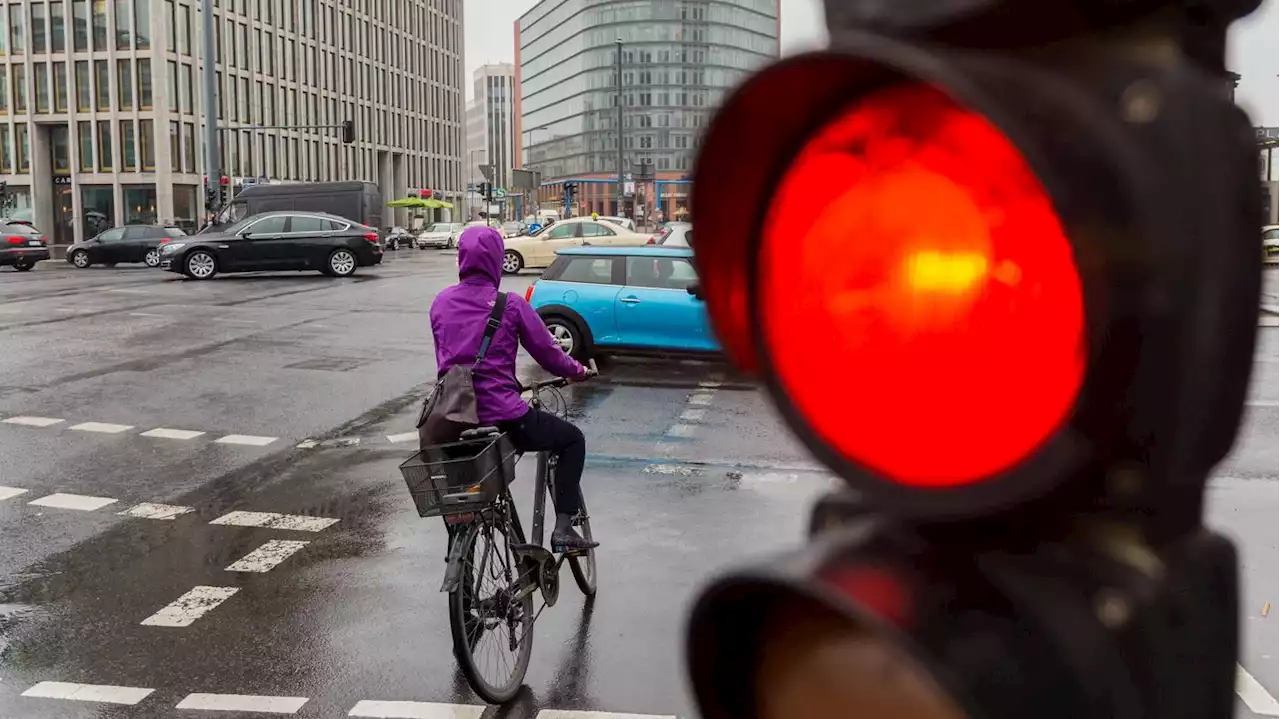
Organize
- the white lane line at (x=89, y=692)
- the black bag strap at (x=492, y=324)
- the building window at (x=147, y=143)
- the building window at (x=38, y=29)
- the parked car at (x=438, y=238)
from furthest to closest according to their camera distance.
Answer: the building window at (x=147, y=143)
the building window at (x=38, y=29)
the parked car at (x=438, y=238)
the black bag strap at (x=492, y=324)
the white lane line at (x=89, y=692)

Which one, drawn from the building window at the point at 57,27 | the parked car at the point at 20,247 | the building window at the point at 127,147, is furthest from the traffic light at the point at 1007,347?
the building window at the point at 57,27

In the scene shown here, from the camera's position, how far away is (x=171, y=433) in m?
10.1

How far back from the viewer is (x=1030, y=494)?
2.62 ft

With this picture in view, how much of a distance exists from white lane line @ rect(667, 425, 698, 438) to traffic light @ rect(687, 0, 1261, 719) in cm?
933

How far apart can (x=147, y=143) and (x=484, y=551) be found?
6464 centimetres

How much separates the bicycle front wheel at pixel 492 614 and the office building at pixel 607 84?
179ft

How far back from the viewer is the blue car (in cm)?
1410

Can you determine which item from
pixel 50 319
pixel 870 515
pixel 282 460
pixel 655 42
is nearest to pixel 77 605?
pixel 282 460

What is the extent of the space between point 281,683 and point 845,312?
451cm

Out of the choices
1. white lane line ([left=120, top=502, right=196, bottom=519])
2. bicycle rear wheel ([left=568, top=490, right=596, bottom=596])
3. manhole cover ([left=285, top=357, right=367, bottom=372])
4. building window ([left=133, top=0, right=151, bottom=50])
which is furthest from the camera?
building window ([left=133, top=0, right=151, bottom=50])

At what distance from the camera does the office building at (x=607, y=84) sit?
8931 centimetres

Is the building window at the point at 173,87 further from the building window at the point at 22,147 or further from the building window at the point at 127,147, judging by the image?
the building window at the point at 22,147

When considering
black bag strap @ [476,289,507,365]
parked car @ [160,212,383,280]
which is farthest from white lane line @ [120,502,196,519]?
parked car @ [160,212,383,280]

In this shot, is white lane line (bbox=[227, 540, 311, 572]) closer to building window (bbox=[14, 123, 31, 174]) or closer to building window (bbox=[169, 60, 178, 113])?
building window (bbox=[169, 60, 178, 113])
